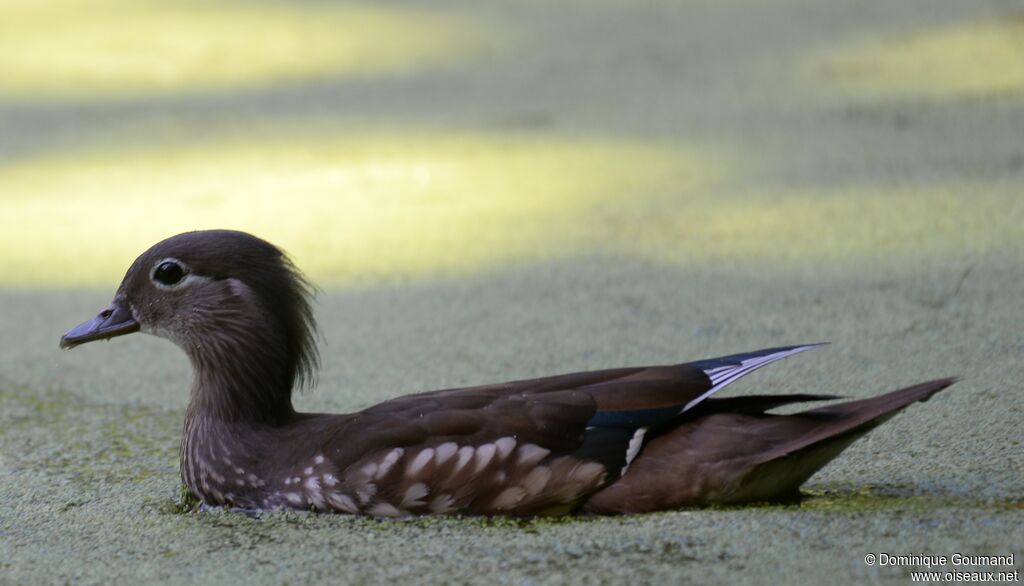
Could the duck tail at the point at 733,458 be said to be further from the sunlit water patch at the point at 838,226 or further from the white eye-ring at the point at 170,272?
the sunlit water patch at the point at 838,226

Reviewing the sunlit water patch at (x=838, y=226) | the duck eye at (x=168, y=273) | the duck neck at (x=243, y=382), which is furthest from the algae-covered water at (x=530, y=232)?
the duck eye at (x=168, y=273)

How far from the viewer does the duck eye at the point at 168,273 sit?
2.24 metres

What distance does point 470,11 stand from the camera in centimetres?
528

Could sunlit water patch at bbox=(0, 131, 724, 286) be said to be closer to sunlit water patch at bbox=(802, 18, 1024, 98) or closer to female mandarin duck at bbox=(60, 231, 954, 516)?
Result: sunlit water patch at bbox=(802, 18, 1024, 98)

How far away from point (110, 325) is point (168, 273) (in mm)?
133

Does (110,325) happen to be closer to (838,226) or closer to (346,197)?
(346,197)

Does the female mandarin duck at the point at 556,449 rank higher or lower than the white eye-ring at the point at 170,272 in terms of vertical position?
lower

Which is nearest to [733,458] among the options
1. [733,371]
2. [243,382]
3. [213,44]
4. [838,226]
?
[733,371]

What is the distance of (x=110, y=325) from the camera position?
2.28 meters

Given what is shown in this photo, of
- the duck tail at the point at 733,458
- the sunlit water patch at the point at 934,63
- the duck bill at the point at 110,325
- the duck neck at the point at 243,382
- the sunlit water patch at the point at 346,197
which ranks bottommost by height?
the duck tail at the point at 733,458

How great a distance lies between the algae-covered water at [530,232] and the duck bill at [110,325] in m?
0.22

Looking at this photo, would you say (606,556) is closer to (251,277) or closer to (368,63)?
(251,277)

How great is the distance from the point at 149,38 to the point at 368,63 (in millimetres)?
853

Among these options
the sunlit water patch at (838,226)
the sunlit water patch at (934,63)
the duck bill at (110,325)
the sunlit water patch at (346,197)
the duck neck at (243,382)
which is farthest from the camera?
the sunlit water patch at (934,63)
